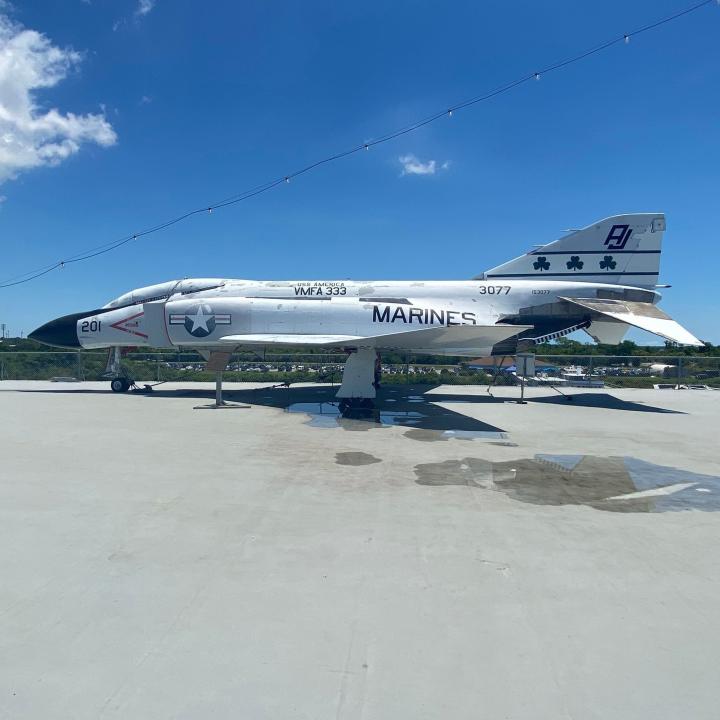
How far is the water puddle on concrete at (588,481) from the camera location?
613 cm

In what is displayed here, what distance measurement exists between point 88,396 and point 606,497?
15.3m

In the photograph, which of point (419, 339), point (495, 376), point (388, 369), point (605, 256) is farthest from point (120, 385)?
point (605, 256)

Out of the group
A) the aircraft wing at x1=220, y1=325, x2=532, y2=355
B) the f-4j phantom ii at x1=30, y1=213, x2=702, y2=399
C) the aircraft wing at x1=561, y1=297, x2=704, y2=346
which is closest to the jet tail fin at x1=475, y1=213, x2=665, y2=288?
the f-4j phantom ii at x1=30, y1=213, x2=702, y2=399

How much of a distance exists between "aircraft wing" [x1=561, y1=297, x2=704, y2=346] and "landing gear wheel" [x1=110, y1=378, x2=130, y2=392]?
14854mm

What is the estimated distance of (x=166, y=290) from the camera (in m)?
17.9

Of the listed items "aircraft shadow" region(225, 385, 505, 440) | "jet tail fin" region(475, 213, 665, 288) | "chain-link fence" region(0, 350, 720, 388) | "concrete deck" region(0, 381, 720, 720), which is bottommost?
"concrete deck" region(0, 381, 720, 720)

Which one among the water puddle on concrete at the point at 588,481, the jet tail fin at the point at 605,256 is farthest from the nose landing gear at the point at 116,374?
the water puddle on concrete at the point at 588,481

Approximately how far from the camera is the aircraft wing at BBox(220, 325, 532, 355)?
13547 mm

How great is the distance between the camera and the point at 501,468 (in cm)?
770

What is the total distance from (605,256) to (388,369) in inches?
398

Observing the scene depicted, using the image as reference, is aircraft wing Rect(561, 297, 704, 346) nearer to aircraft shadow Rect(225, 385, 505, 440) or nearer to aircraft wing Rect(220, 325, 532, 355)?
aircraft wing Rect(220, 325, 532, 355)

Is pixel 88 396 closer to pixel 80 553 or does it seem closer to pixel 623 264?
pixel 80 553

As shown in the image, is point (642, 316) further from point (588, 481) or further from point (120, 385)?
point (120, 385)

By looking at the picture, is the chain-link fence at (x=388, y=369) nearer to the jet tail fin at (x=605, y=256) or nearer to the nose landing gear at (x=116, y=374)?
the nose landing gear at (x=116, y=374)
